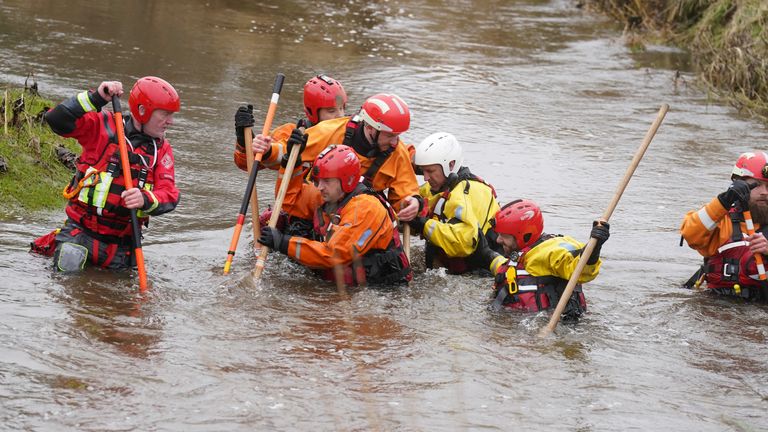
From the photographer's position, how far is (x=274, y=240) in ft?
26.5

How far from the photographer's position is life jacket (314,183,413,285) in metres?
8.34

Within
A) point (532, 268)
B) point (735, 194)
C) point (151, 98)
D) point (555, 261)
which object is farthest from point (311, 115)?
point (735, 194)

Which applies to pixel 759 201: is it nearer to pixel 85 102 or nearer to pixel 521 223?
pixel 521 223

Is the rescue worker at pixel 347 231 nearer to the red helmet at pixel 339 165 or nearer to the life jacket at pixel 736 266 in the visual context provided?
the red helmet at pixel 339 165

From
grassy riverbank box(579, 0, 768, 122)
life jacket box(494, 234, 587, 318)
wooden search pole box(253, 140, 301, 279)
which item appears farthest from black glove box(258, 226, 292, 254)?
grassy riverbank box(579, 0, 768, 122)

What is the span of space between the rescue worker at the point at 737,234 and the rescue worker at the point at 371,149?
219 cm

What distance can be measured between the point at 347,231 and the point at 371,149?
102 cm

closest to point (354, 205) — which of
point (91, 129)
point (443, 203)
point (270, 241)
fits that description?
point (270, 241)

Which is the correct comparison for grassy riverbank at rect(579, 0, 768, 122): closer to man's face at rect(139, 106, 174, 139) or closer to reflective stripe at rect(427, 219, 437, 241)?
reflective stripe at rect(427, 219, 437, 241)

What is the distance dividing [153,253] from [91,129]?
139cm

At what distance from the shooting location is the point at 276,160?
29.3 feet

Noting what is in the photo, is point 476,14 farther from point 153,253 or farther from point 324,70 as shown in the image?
point 153,253

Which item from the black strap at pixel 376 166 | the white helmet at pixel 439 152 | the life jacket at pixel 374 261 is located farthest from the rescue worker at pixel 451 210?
the life jacket at pixel 374 261

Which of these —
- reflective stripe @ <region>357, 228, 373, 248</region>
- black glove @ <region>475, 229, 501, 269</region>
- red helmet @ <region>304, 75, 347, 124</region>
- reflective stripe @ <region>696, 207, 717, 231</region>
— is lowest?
black glove @ <region>475, 229, 501, 269</region>
